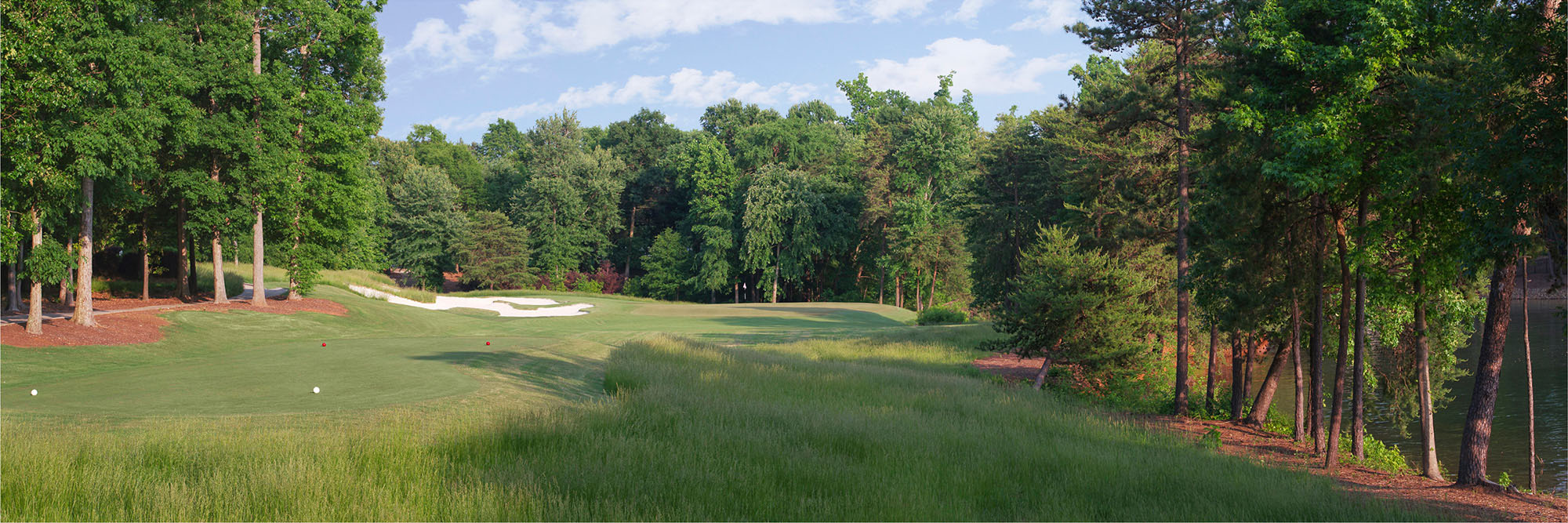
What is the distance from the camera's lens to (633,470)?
937 cm

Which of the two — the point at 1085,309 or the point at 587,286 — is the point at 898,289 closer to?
the point at 587,286

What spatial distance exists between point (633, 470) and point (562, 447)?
1.24 m

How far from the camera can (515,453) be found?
983cm

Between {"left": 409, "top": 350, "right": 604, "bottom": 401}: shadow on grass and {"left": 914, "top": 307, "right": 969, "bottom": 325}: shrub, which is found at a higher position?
{"left": 409, "top": 350, "right": 604, "bottom": 401}: shadow on grass

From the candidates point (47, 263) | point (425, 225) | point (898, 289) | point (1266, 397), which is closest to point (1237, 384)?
point (1266, 397)

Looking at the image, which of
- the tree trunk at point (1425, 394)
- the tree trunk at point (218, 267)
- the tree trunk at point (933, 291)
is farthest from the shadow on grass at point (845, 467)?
the tree trunk at point (933, 291)

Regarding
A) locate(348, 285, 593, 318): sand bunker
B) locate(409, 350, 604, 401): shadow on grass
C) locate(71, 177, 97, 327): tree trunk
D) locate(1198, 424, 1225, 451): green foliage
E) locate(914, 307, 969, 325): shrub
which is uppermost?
locate(71, 177, 97, 327): tree trunk

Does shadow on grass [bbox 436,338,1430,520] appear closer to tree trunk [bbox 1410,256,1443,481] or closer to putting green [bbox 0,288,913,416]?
putting green [bbox 0,288,913,416]

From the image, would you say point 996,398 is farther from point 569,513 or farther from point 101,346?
point 101,346

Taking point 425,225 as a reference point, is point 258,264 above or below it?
below

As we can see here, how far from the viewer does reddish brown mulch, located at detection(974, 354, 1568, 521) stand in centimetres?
1214

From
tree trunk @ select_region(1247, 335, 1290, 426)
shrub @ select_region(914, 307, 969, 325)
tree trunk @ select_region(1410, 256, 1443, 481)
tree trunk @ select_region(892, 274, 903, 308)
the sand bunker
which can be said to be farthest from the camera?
tree trunk @ select_region(892, 274, 903, 308)

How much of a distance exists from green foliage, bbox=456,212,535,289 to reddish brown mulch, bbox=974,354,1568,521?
55.1 metres

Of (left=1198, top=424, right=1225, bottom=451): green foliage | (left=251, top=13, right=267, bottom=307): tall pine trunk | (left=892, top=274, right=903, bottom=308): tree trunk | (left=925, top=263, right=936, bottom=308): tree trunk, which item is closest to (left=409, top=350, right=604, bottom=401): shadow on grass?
(left=1198, top=424, right=1225, bottom=451): green foliage
